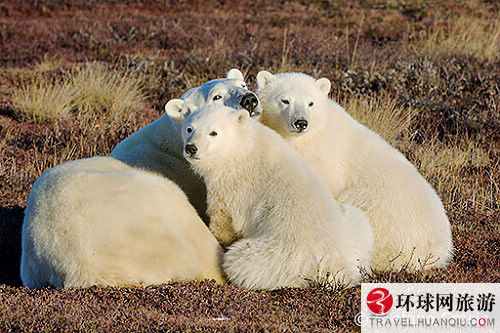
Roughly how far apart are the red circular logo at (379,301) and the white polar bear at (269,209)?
194mm

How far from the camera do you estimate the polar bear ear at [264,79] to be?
5582 millimetres

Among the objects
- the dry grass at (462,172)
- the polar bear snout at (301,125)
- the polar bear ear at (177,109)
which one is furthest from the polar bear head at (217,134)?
the dry grass at (462,172)

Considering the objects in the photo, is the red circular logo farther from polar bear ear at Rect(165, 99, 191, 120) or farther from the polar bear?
polar bear ear at Rect(165, 99, 191, 120)

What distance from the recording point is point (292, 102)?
531cm

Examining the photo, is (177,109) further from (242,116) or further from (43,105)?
(43,105)

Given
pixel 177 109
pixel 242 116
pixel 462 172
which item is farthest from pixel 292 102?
pixel 462 172

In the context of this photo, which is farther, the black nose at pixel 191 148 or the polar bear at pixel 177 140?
the polar bear at pixel 177 140

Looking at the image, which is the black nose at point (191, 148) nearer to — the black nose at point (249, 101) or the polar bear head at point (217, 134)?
the polar bear head at point (217, 134)

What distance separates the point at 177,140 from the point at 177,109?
0.31m

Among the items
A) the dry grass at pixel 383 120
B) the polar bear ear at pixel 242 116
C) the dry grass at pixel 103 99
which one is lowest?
the dry grass at pixel 103 99

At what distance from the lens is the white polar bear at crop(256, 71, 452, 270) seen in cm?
496

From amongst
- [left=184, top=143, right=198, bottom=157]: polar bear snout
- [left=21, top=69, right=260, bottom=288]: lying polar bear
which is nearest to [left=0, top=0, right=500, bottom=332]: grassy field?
[left=21, top=69, right=260, bottom=288]: lying polar bear

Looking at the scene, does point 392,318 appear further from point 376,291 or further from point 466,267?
point 466,267

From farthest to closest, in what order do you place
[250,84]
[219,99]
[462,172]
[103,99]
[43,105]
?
1. [250,84]
2. [103,99]
3. [43,105]
4. [462,172]
5. [219,99]
